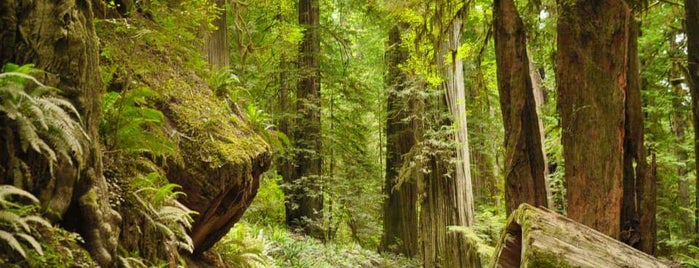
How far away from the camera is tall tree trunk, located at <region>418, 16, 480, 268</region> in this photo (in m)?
11.8

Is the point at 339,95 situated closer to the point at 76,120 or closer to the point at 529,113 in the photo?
the point at 529,113

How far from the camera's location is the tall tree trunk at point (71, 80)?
305 centimetres

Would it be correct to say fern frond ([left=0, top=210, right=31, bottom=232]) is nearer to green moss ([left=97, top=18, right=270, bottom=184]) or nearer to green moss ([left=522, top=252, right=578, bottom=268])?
green moss ([left=97, top=18, right=270, bottom=184])

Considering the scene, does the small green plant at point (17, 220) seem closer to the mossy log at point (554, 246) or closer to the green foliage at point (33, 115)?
the green foliage at point (33, 115)

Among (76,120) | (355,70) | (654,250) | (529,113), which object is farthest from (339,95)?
(76,120)

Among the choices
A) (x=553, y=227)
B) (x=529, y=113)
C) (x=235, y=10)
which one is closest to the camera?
(x=553, y=227)

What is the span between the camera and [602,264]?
252 cm

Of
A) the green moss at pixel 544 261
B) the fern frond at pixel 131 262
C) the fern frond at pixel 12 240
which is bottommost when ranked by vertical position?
the fern frond at pixel 131 262

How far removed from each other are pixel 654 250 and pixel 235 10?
23.0ft

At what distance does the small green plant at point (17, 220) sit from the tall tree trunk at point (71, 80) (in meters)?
0.19

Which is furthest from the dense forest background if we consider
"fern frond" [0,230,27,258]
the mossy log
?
the mossy log

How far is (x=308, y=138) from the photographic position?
13.6 metres

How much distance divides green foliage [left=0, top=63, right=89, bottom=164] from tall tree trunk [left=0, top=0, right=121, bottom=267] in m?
0.17

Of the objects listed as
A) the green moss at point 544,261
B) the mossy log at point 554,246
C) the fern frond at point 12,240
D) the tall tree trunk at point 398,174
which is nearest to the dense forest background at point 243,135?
the fern frond at point 12,240
